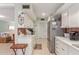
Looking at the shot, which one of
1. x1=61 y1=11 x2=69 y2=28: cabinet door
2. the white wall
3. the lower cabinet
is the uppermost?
x1=61 y1=11 x2=69 y2=28: cabinet door

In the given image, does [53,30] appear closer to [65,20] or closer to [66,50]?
[65,20]

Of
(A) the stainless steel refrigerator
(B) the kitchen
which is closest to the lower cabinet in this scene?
(B) the kitchen

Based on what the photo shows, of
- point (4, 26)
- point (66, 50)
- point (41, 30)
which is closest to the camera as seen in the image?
point (66, 50)

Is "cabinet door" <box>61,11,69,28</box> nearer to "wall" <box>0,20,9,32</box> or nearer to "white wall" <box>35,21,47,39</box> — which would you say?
"white wall" <box>35,21,47,39</box>

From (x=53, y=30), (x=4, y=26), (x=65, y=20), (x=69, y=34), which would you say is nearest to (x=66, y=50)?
(x=69, y=34)

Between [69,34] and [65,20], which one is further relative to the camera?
[65,20]

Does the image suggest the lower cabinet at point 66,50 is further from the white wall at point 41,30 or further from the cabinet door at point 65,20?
the white wall at point 41,30

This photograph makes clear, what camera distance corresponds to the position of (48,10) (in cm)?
490

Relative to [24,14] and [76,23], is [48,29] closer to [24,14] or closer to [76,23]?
[24,14]

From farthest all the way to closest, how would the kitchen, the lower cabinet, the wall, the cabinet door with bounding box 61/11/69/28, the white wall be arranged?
the white wall → the cabinet door with bounding box 61/11/69/28 → the wall → the kitchen → the lower cabinet

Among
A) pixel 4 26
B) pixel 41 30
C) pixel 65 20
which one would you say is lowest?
pixel 41 30
